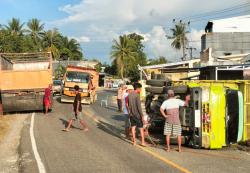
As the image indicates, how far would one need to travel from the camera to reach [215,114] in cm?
1290

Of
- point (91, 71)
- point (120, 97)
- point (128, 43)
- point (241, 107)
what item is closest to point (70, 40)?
point (128, 43)

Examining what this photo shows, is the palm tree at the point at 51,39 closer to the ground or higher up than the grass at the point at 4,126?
higher up

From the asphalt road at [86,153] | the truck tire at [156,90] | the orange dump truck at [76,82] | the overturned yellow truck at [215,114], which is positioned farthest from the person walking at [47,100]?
the overturned yellow truck at [215,114]

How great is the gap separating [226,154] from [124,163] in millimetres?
3235

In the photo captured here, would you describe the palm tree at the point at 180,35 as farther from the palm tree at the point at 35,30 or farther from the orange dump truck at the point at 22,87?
the orange dump truck at the point at 22,87

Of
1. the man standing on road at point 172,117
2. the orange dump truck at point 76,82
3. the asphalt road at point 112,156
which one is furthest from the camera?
the orange dump truck at point 76,82

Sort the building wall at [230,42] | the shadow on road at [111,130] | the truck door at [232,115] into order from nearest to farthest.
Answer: the truck door at [232,115] → the shadow on road at [111,130] → the building wall at [230,42]

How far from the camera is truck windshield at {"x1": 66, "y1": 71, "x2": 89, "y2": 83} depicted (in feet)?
115

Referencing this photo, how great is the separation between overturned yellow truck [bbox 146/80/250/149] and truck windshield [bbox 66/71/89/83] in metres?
21.5

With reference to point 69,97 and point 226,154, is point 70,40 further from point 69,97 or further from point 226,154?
point 226,154

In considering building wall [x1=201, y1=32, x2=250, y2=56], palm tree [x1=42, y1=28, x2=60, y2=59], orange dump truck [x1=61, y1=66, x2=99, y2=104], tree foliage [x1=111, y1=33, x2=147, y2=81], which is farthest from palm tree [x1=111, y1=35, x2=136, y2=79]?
orange dump truck [x1=61, y1=66, x2=99, y2=104]

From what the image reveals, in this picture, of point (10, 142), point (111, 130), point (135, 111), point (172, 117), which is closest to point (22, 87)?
point (111, 130)

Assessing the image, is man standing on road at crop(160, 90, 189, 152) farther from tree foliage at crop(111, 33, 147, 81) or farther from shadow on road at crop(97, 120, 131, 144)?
tree foliage at crop(111, 33, 147, 81)

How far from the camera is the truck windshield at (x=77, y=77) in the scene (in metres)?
34.9
